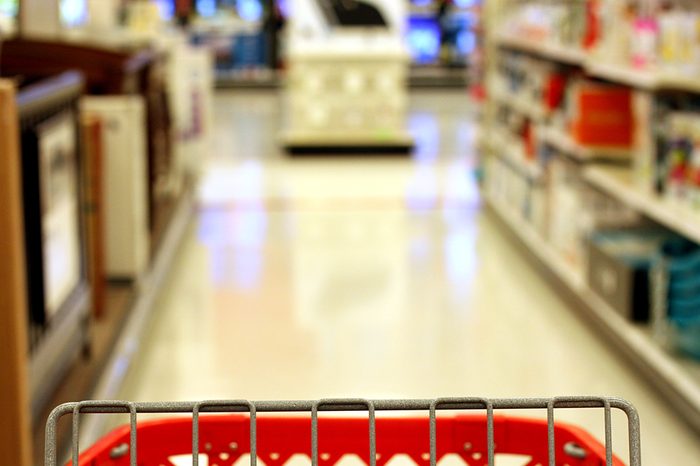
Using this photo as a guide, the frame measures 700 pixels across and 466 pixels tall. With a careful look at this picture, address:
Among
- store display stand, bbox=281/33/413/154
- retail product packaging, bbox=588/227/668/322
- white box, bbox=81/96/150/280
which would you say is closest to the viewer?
retail product packaging, bbox=588/227/668/322

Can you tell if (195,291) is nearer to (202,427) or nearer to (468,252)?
(468,252)

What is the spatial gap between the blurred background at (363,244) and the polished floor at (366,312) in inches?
0.7

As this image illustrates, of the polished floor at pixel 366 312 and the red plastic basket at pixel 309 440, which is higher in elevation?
the red plastic basket at pixel 309 440

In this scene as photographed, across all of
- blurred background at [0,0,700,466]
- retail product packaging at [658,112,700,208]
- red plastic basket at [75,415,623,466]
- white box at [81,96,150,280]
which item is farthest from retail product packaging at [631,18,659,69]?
red plastic basket at [75,415,623,466]

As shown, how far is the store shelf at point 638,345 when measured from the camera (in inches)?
141

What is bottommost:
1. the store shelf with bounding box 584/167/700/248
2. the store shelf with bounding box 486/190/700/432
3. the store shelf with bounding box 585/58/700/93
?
the store shelf with bounding box 486/190/700/432

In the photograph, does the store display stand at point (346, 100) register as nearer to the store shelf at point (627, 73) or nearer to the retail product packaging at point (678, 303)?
the store shelf at point (627, 73)

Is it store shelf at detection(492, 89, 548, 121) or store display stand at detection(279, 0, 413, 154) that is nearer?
store shelf at detection(492, 89, 548, 121)

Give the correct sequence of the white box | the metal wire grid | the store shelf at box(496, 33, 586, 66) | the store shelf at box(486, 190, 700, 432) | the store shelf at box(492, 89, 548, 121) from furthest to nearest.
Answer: the store shelf at box(492, 89, 548, 121) < the store shelf at box(496, 33, 586, 66) < the white box < the store shelf at box(486, 190, 700, 432) < the metal wire grid

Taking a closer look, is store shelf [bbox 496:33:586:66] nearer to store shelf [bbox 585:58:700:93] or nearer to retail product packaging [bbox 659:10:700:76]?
store shelf [bbox 585:58:700:93]

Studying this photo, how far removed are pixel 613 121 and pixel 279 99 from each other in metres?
11.1

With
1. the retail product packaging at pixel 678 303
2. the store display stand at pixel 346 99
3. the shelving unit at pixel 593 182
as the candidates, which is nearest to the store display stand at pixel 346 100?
the store display stand at pixel 346 99

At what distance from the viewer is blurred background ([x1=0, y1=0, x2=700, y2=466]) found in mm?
3398

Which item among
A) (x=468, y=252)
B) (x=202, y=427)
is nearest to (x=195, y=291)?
(x=468, y=252)
